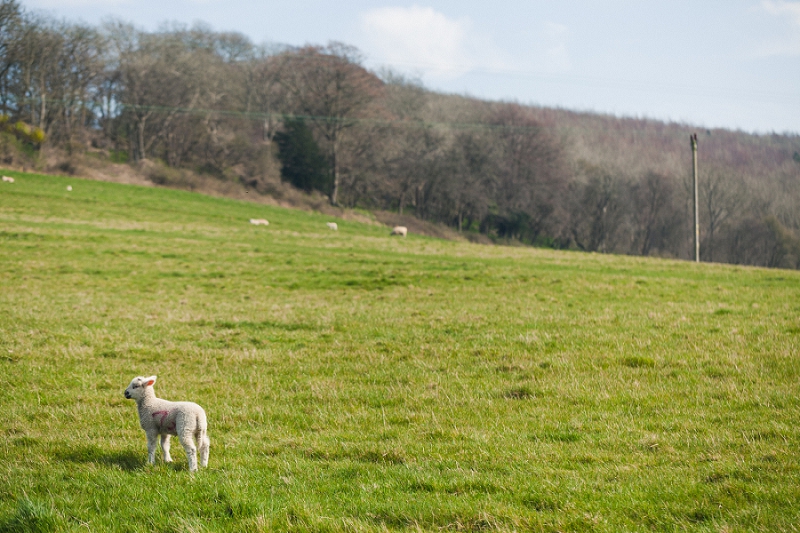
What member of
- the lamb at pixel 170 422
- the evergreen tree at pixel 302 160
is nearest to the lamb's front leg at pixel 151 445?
the lamb at pixel 170 422

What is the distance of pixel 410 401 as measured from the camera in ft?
32.1

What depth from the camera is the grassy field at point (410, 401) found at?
557 centimetres

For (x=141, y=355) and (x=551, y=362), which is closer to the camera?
(x=551, y=362)

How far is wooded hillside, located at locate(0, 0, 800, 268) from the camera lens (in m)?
73.8

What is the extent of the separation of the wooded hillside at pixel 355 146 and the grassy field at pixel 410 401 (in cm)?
5110

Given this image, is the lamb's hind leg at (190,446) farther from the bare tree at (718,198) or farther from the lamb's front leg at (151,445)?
the bare tree at (718,198)

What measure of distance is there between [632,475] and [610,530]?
4.74 feet

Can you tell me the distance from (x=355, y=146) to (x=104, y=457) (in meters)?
75.0

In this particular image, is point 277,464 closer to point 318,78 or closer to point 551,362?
point 551,362

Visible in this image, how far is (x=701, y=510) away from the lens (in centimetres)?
538

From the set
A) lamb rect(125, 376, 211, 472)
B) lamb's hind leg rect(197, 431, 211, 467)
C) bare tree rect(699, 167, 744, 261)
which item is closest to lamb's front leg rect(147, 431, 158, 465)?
lamb rect(125, 376, 211, 472)

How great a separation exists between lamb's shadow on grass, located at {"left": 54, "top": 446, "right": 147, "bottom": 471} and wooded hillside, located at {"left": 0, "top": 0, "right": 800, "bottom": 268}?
194ft

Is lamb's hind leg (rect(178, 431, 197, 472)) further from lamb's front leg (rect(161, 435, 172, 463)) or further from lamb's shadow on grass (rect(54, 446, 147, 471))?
lamb's shadow on grass (rect(54, 446, 147, 471))

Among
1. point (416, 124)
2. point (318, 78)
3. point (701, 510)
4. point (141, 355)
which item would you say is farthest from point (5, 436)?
point (416, 124)
